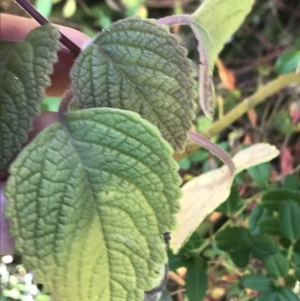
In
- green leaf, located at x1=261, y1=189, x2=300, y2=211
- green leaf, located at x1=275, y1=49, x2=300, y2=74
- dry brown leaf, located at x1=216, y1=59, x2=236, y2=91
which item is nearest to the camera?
green leaf, located at x1=261, y1=189, x2=300, y2=211

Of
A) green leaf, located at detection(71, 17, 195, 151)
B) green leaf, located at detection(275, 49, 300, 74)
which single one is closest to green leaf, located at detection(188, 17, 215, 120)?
green leaf, located at detection(71, 17, 195, 151)

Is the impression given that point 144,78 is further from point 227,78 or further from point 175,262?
point 227,78

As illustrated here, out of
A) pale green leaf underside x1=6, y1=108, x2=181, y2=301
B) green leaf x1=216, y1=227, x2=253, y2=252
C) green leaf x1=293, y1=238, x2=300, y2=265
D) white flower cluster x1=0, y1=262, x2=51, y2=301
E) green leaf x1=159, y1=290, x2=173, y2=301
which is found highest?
pale green leaf underside x1=6, y1=108, x2=181, y2=301

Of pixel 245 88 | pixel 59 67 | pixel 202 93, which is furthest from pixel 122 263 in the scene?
pixel 245 88

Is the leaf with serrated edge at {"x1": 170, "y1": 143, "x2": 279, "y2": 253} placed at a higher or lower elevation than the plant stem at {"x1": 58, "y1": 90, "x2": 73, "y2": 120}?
lower

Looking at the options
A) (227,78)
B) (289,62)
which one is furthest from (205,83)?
(227,78)

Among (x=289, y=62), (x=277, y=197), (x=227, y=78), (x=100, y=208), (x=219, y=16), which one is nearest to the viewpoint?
(x=100, y=208)

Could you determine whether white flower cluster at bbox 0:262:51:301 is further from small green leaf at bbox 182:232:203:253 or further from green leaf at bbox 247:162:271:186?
green leaf at bbox 247:162:271:186

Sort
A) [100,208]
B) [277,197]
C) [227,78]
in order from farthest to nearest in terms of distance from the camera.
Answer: [227,78], [277,197], [100,208]
